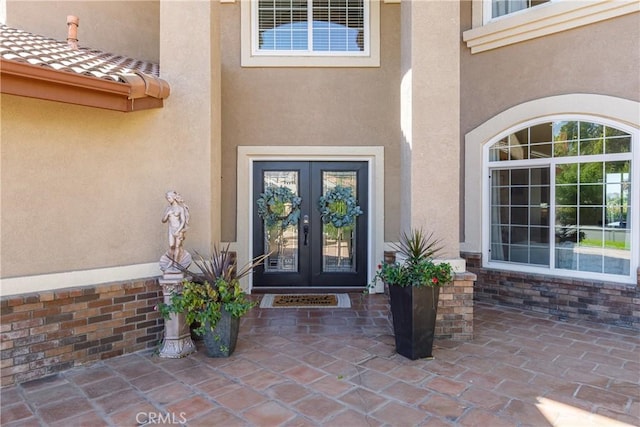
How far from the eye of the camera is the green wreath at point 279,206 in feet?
24.0

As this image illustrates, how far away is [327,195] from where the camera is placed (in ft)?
24.1

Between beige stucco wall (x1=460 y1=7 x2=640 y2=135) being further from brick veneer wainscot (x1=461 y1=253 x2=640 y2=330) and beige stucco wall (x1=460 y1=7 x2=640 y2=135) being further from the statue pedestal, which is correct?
the statue pedestal

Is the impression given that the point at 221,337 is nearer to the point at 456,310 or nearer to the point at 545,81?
the point at 456,310

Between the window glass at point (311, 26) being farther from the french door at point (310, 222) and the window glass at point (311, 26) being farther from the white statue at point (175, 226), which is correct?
the white statue at point (175, 226)

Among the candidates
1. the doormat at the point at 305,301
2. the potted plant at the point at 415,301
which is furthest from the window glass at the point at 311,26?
the potted plant at the point at 415,301

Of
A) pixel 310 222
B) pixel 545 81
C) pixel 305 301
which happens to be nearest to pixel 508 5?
pixel 545 81

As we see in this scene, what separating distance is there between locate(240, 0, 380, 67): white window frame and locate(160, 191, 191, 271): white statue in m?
3.95

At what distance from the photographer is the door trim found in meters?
7.20

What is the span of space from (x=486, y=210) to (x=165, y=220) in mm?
5414

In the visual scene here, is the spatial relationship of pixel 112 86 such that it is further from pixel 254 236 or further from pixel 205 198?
pixel 254 236

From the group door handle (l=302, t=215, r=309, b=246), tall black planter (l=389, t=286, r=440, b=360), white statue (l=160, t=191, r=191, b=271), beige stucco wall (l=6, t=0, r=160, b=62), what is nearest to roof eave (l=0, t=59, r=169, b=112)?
white statue (l=160, t=191, r=191, b=271)

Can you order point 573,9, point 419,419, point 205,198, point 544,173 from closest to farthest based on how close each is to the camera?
point 419,419
point 205,198
point 573,9
point 544,173

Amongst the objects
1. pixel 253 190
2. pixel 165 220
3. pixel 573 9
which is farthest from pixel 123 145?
pixel 573 9

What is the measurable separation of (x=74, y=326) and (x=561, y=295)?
6.72 meters
